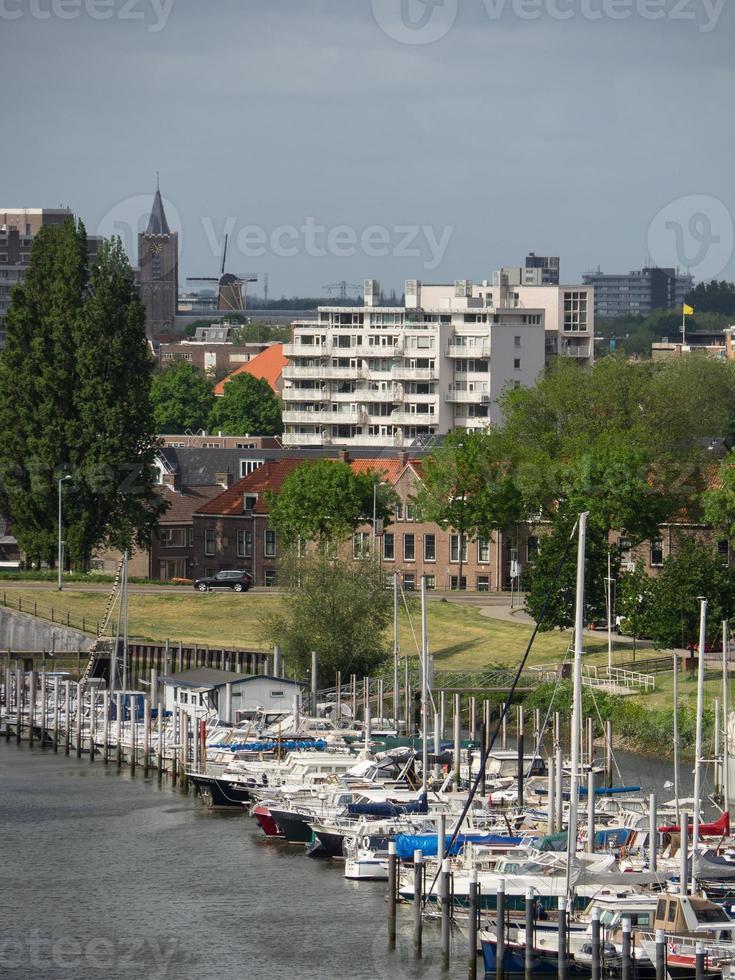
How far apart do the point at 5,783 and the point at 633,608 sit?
3168 centimetres

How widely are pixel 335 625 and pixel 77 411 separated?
38.5 metres

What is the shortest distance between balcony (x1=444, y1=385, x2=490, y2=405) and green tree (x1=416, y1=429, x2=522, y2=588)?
6938 centimetres

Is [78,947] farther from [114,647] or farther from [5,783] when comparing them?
[114,647]

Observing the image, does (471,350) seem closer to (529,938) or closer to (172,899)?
(172,899)

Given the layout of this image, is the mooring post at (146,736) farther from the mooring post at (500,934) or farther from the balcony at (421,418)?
the balcony at (421,418)

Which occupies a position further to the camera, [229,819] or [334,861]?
[229,819]

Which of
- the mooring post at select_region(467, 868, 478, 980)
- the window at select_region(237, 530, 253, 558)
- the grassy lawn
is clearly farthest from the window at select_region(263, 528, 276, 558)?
the mooring post at select_region(467, 868, 478, 980)

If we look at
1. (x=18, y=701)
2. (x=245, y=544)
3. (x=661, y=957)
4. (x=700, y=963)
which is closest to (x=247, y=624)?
(x=18, y=701)

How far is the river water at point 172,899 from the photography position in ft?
178

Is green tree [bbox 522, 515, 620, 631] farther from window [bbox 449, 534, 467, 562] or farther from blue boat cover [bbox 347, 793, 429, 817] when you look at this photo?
blue boat cover [bbox 347, 793, 429, 817]

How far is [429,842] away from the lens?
60.3 m

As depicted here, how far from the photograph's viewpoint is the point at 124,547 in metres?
127

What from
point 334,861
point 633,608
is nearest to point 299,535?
point 633,608

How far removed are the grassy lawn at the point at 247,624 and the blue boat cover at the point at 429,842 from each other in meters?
37.9
